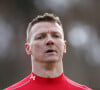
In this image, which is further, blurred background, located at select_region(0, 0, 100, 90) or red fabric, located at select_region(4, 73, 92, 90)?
blurred background, located at select_region(0, 0, 100, 90)

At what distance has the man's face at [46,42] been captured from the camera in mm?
2414

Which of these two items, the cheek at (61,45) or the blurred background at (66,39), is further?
the blurred background at (66,39)

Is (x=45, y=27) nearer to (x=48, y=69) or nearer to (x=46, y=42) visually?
(x=46, y=42)

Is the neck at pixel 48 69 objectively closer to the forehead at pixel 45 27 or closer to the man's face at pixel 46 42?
the man's face at pixel 46 42

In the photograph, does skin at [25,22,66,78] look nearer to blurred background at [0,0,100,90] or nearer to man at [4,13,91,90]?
man at [4,13,91,90]

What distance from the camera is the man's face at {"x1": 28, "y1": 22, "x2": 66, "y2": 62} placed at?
2414 millimetres

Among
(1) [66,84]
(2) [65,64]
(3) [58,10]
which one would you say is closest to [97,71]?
(2) [65,64]

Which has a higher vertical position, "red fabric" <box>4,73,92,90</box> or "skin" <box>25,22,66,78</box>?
"skin" <box>25,22,66,78</box>

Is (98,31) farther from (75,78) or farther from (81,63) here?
(75,78)

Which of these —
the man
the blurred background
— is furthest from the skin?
the blurred background

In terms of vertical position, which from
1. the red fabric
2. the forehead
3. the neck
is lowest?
the red fabric

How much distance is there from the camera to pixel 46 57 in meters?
2.41

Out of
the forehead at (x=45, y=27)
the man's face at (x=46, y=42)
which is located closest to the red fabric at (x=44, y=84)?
the man's face at (x=46, y=42)

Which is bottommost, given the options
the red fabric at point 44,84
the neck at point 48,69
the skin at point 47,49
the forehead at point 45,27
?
the red fabric at point 44,84
